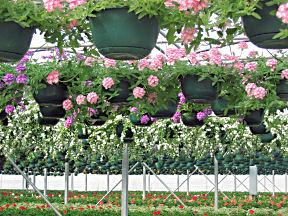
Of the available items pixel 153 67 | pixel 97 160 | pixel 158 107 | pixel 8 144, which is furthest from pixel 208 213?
pixel 97 160

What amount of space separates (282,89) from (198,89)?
0.75 m

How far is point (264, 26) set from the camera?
251 centimetres

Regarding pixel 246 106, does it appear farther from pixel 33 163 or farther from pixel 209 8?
pixel 33 163

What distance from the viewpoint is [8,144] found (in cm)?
1435

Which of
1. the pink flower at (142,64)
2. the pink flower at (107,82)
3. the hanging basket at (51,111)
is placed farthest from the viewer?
the hanging basket at (51,111)

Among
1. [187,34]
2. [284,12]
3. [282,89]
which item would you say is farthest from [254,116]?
[284,12]

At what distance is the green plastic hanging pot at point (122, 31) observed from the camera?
272 centimetres

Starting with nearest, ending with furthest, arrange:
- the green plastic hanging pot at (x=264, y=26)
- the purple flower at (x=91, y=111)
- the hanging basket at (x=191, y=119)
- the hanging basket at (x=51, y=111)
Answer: the green plastic hanging pot at (x=264, y=26)
the hanging basket at (x=51, y=111)
the purple flower at (x=91, y=111)
the hanging basket at (x=191, y=119)

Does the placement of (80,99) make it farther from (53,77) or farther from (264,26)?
(264,26)

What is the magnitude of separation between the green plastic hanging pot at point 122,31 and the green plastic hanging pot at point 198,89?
65.6 inches

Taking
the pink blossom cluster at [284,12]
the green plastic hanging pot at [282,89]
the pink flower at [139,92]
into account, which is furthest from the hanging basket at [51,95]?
the pink blossom cluster at [284,12]

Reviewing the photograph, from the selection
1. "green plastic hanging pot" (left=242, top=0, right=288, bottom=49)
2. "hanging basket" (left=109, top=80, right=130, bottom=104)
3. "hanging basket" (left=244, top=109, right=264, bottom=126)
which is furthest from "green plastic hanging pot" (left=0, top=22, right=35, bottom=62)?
"hanging basket" (left=244, top=109, right=264, bottom=126)

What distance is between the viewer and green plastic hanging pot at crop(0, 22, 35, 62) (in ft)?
9.15

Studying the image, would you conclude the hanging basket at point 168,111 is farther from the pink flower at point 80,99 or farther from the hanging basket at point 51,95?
the hanging basket at point 51,95
